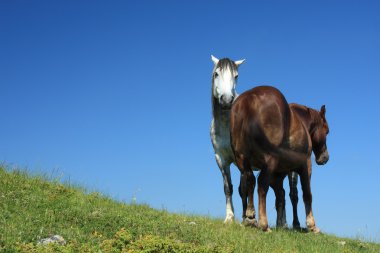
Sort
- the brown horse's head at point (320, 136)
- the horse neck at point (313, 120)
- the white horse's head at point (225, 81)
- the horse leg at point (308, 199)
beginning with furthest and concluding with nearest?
the brown horse's head at point (320, 136)
the horse neck at point (313, 120)
the white horse's head at point (225, 81)
the horse leg at point (308, 199)

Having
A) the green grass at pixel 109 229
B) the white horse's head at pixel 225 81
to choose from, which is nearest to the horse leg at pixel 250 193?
the green grass at pixel 109 229

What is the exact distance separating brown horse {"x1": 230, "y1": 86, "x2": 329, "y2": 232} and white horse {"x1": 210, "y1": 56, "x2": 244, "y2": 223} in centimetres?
81

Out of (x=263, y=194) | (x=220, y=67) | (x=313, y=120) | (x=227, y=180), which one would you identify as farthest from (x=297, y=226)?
(x=220, y=67)

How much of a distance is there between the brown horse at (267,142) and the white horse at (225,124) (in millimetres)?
757

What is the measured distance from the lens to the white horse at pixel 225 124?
1324cm

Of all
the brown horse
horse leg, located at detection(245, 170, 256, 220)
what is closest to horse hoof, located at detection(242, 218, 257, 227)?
horse leg, located at detection(245, 170, 256, 220)

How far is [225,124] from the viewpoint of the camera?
13945 millimetres

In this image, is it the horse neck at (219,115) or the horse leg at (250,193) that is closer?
the horse leg at (250,193)

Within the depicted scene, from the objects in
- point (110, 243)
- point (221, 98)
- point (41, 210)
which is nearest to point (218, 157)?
point (221, 98)

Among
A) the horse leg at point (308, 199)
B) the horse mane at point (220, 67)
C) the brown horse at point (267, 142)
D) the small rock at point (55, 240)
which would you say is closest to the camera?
the small rock at point (55, 240)

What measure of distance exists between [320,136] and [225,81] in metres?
3.40

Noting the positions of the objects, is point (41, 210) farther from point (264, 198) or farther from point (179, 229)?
point (264, 198)

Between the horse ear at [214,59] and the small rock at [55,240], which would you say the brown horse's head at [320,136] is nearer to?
the horse ear at [214,59]

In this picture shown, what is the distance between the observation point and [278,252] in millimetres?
8766
